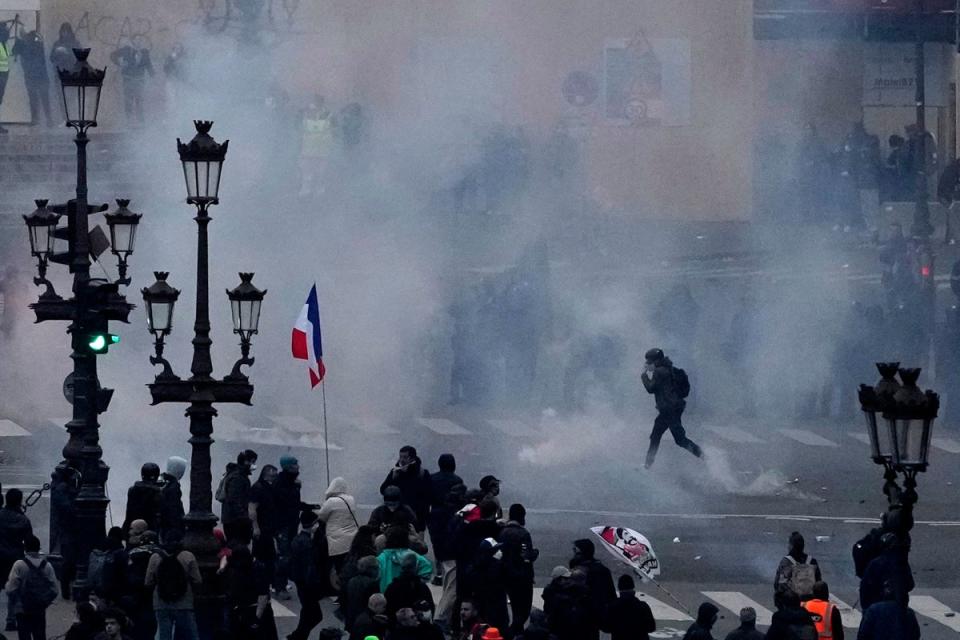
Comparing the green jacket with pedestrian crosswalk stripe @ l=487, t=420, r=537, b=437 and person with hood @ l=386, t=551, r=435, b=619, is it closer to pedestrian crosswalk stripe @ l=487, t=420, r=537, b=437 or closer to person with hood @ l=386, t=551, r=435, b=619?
person with hood @ l=386, t=551, r=435, b=619

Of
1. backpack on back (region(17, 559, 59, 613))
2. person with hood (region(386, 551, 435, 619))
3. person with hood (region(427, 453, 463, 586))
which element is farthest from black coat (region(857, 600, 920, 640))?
backpack on back (region(17, 559, 59, 613))

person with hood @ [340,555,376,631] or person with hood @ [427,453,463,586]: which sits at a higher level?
person with hood @ [427,453,463,586]

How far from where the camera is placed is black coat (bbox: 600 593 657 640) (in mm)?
14094

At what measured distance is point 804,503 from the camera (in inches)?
846

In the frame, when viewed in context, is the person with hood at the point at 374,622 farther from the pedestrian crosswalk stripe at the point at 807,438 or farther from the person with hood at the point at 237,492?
the pedestrian crosswalk stripe at the point at 807,438

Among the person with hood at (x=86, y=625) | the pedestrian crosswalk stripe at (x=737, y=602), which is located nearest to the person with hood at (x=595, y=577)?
the pedestrian crosswalk stripe at (x=737, y=602)

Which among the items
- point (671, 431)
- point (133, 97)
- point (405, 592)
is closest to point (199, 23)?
point (133, 97)

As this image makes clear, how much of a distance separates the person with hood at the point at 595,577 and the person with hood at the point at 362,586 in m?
1.12

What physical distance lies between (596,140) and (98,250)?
18367mm

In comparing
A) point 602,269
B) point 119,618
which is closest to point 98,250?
point 119,618

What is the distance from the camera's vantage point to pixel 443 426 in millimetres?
25391

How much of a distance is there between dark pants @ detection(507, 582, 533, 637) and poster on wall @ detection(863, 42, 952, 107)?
2185cm

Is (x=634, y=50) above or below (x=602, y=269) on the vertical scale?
above

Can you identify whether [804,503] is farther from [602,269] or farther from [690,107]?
[690,107]
